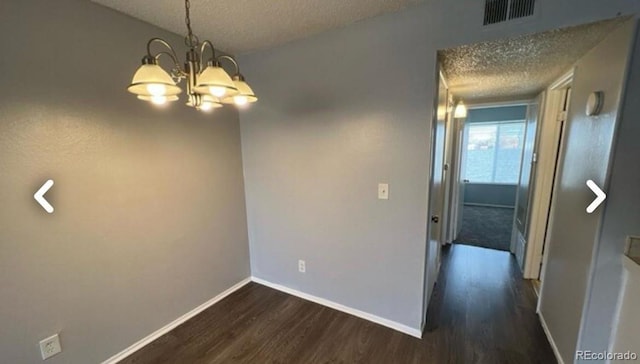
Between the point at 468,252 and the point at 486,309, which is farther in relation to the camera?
the point at 468,252

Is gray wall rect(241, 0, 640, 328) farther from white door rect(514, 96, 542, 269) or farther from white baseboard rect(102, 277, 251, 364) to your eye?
white door rect(514, 96, 542, 269)

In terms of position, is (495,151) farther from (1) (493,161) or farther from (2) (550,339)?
(2) (550,339)

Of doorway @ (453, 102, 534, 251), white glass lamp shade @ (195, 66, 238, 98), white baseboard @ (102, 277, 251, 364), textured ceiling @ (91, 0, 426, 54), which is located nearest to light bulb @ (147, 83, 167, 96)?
white glass lamp shade @ (195, 66, 238, 98)

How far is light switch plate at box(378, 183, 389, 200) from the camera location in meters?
2.07

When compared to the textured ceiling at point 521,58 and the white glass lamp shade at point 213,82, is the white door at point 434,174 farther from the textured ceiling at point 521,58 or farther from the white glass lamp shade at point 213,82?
the white glass lamp shade at point 213,82

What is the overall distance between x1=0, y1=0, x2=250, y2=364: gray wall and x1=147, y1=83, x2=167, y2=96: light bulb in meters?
1.06

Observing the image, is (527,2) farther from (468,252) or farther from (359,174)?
(468,252)

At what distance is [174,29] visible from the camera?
6.78ft

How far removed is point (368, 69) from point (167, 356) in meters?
2.71

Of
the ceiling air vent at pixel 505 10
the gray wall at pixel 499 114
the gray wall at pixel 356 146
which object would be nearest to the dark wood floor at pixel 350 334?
the gray wall at pixel 356 146

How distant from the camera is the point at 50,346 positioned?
5.22 ft

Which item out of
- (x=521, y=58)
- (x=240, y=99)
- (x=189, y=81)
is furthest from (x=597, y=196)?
(x=189, y=81)

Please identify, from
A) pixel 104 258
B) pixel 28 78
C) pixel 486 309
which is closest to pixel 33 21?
pixel 28 78

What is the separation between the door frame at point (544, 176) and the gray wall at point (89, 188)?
342 centimetres
